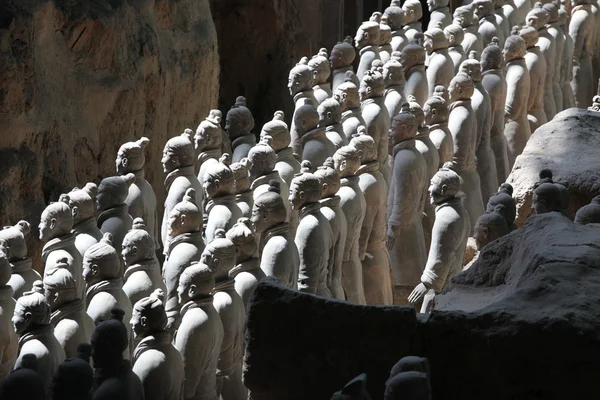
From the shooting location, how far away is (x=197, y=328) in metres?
4.50

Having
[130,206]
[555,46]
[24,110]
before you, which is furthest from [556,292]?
[555,46]

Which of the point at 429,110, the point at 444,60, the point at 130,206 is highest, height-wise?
the point at 444,60

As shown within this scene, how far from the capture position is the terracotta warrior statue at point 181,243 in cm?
518

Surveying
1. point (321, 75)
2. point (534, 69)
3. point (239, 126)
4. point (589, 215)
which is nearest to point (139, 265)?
point (589, 215)

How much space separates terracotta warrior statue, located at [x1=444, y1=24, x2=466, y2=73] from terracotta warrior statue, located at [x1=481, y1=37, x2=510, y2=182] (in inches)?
14.3

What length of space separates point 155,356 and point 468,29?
5.48 meters

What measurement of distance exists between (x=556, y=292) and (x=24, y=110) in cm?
415

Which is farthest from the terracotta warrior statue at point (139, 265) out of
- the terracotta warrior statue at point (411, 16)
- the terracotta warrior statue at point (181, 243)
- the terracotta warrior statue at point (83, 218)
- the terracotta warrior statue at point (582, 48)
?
the terracotta warrior statue at point (582, 48)

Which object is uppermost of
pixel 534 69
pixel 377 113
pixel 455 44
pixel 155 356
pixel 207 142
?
pixel 455 44

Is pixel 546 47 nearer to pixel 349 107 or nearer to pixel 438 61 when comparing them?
pixel 438 61

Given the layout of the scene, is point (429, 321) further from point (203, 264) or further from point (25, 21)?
point (25, 21)

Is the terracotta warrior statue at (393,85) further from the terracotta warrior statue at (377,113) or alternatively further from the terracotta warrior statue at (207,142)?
the terracotta warrior statue at (207,142)

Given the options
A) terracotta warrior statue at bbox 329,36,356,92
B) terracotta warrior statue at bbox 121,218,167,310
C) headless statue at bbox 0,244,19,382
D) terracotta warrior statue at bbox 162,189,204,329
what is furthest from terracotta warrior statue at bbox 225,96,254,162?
headless statue at bbox 0,244,19,382

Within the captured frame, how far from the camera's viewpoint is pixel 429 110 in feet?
23.3
